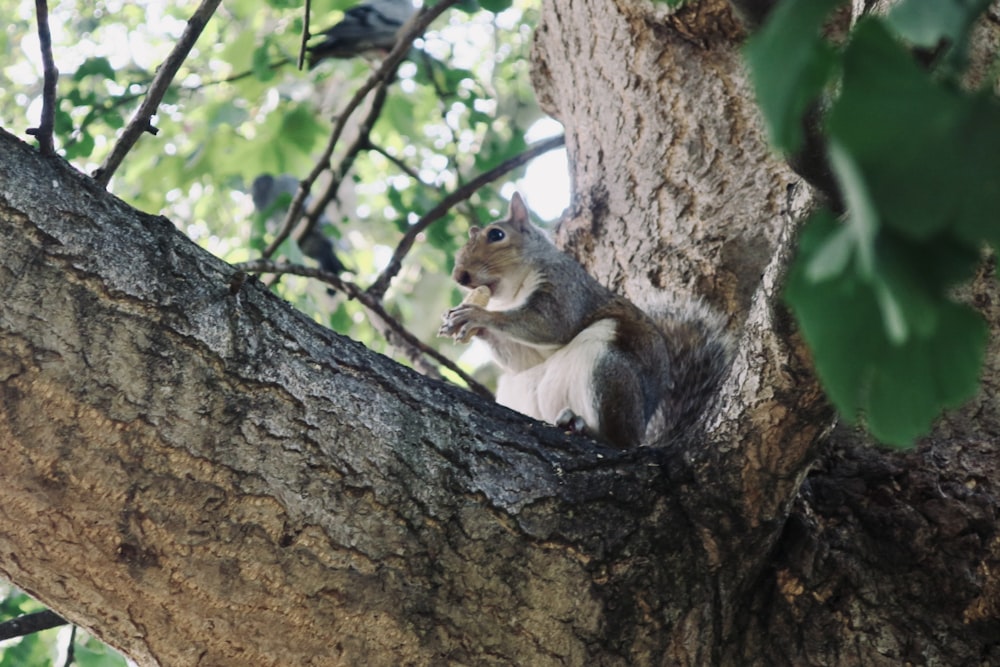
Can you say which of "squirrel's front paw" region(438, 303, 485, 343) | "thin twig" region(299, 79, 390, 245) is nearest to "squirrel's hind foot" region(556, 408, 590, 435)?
"squirrel's front paw" region(438, 303, 485, 343)

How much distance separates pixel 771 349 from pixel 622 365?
3.28ft

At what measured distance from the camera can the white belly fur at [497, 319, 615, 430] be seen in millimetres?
2709

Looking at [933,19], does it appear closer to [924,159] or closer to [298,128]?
[924,159]

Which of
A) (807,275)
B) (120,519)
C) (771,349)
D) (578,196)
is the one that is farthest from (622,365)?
(807,275)

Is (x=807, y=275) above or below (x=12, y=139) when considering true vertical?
below

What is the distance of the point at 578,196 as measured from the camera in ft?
10.7

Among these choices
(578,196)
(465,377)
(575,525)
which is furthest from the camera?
(578,196)

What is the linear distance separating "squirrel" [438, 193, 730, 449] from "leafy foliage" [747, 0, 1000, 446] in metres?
1.84

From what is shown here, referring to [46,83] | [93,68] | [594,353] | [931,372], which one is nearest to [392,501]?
[46,83]

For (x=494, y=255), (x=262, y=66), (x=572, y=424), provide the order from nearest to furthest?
1. (x=572, y=424)
2. (x=494, y=255)
3. (x=262, y=66)

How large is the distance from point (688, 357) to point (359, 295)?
87 centimetres

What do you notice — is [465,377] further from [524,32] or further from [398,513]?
[524,32]

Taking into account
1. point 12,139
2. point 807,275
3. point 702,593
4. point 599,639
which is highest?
point 12,139

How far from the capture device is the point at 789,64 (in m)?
0.51
